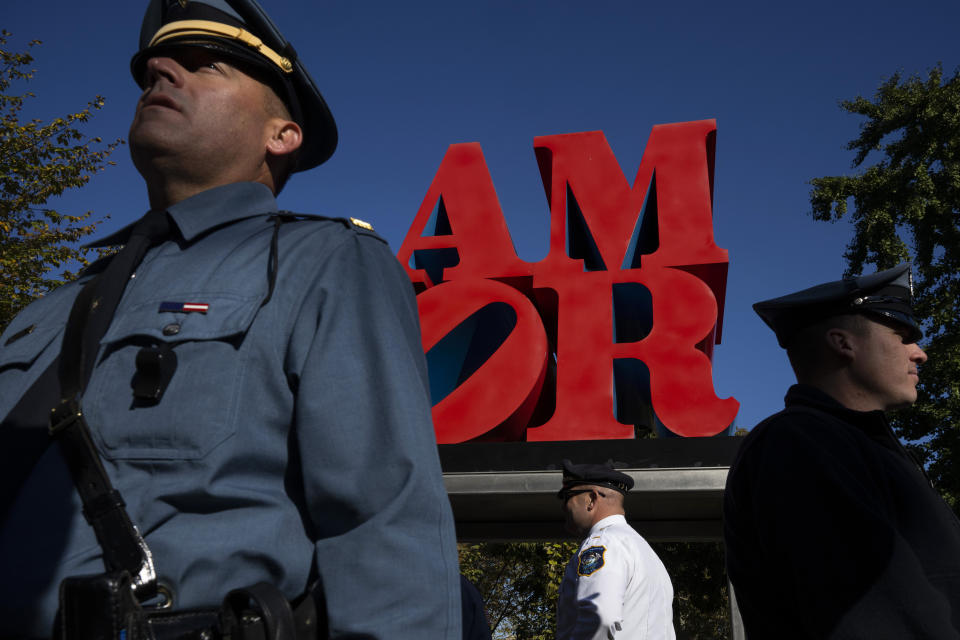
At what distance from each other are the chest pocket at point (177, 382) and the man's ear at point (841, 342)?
2218 mm

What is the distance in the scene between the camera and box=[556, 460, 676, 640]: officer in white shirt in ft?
14.7

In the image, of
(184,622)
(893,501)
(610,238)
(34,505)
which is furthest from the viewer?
(610,238)

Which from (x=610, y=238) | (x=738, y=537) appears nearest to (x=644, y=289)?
(x=610, y=238)

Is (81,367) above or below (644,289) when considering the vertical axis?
above

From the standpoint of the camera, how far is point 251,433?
1308 mm

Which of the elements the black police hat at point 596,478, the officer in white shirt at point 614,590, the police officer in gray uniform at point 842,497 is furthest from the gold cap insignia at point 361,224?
the black police hat at point 596,478

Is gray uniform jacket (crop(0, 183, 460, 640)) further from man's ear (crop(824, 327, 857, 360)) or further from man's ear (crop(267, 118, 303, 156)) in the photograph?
man's ear (crop(824, 327, 857, 360))

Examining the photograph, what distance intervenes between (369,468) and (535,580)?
20181mm

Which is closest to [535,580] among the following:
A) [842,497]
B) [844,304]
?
[844,304]

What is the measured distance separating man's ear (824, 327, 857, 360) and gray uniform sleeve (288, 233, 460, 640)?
6.40 ft

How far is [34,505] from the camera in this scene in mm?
1238

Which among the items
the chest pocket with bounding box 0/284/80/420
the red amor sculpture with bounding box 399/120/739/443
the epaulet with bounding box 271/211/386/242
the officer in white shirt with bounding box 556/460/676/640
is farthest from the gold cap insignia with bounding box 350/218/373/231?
the red amor sculpture with bounding box 399/120/739/443

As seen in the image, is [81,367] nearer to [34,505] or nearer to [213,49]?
[34,505]

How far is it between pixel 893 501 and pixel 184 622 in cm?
204
